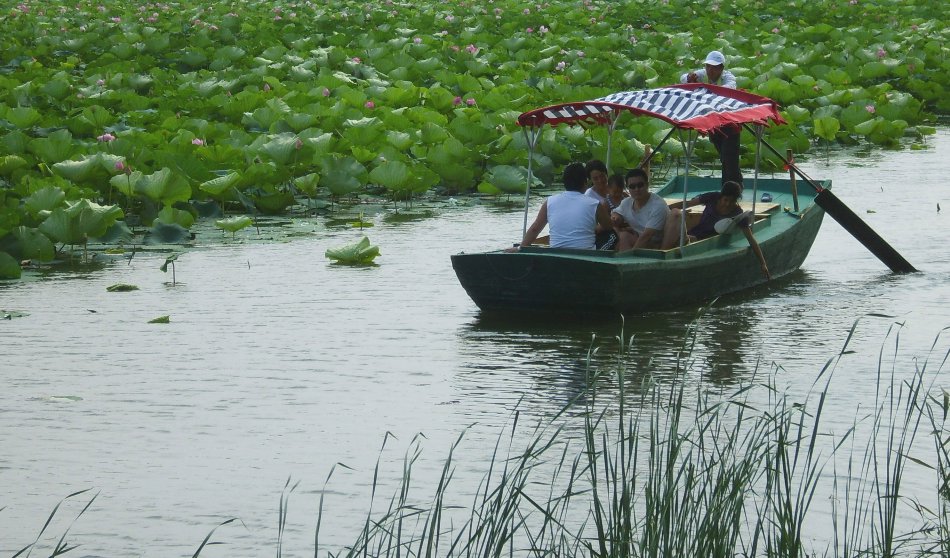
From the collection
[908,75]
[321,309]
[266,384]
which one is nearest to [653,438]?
[266,384]

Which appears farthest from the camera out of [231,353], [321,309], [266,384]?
[321,309]

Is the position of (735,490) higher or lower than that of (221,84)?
lower

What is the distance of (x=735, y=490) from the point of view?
421 centimetres

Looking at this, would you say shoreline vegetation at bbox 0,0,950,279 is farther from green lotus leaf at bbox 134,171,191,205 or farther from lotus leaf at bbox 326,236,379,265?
lotus leaf at bbox 326,236,379,265

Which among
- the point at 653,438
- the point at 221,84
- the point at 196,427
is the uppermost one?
the point at 221,84

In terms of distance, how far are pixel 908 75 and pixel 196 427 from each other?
56.2 ft

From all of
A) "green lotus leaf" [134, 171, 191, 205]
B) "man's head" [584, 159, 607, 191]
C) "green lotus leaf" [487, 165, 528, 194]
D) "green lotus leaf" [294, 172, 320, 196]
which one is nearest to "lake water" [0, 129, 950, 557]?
"green lotus leaf" [134, 171, 191, 205]

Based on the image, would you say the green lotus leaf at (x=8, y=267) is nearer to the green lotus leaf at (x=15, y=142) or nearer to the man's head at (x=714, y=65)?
the green lotus leaf at (x=15, y=142)

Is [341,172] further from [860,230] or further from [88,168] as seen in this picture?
[860,230]

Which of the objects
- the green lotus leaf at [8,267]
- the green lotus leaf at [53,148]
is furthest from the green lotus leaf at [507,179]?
the green lotus leaf at [8,267]

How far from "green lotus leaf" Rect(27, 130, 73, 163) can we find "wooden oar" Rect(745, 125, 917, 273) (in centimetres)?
540

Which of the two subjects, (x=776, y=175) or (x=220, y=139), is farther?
(x=776, y=175)

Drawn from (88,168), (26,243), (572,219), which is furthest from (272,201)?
(572,219)

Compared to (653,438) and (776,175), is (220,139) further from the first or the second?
(653,438)
